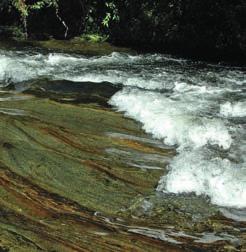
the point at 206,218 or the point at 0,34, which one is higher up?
the point at 0,34

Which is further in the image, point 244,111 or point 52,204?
point 244,111

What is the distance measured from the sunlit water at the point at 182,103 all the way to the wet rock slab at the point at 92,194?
24 cm

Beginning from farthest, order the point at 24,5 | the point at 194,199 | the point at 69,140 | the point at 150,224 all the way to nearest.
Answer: the point at 24,5, the point at 69,140, the point at 194,199, the point at 150,224

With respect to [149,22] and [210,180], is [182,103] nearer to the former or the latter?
[210,180]

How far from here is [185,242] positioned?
4.29 m

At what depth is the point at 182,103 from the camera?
7848mm

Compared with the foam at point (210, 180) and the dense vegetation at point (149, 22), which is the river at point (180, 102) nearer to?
the foam at point (210, 180)

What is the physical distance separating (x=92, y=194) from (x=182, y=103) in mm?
3239

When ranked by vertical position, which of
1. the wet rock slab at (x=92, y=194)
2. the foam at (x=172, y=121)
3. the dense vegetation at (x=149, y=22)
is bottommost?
the wet rock slab at (x=92, y=194)

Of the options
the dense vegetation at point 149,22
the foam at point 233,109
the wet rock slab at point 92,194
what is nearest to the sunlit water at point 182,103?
the foam at point 233,109

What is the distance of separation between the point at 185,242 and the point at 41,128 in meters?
3.11

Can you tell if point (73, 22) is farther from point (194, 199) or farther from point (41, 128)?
point (194, 199)

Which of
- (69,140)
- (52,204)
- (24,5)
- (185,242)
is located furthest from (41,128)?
(24,5)

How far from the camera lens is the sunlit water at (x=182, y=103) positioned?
5312 millimetres
